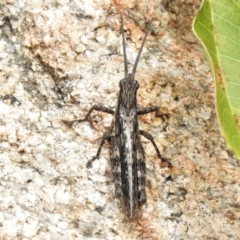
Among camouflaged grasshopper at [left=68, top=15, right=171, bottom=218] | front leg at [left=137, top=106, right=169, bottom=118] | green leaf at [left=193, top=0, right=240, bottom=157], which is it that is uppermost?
green leaf at [left=193, top=0, right=240, bottom=157]

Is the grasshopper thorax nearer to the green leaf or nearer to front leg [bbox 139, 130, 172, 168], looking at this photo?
front leg [bbox 139, 130, 172, 168]

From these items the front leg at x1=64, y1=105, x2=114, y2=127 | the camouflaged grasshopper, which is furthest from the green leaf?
the front leg at x1=64, y1=105, x2=114, y2=127

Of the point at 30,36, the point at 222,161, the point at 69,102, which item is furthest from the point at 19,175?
the point at 222,161

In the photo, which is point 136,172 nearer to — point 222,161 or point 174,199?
point 174,199

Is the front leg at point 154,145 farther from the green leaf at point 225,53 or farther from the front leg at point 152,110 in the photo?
the green leaf at point 225,53

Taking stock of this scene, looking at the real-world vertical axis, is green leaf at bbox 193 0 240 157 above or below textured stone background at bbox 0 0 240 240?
above

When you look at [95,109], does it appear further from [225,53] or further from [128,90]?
[225,53]

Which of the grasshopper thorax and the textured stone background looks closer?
the textured stone background
